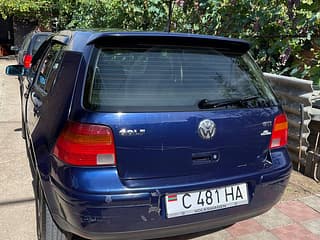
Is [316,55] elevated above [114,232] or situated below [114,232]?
above

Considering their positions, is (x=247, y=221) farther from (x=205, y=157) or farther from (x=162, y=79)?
(x=162, y=79)

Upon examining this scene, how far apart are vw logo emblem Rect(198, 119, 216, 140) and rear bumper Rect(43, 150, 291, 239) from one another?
0.93 ft

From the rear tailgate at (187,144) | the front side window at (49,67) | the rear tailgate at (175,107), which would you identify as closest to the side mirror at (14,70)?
the front side window at (49,67)

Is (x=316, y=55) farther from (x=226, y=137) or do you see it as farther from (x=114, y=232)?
(x=114, y=232)

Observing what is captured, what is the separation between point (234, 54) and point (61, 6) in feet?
49.6

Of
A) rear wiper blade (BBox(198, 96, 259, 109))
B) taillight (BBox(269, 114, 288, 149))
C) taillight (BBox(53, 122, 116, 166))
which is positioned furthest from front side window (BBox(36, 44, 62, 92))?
taillight (BBox(269, 114, 288, 149))

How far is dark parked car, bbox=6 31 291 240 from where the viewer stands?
1.90 meters

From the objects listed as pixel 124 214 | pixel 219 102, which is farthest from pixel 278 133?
pixel 124 214

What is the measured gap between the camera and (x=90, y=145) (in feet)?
6.24

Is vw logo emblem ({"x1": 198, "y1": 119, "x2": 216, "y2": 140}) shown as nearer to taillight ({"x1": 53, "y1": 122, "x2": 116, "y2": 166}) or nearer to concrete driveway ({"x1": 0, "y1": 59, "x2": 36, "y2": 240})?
taillight ({"x1": 53, "y1": 122, "x2": 116, "y2": 166})

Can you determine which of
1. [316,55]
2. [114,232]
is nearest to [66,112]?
[114,232]

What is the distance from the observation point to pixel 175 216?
2018 millimetres

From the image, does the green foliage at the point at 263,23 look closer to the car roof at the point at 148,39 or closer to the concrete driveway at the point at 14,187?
the car roof at the point at 148,39

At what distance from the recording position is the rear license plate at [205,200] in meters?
2.01
